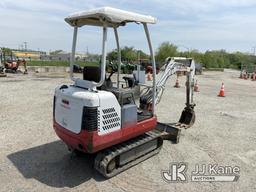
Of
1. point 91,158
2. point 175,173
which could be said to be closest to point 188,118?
point 175,173

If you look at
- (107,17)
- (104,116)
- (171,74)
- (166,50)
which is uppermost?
(166,50)

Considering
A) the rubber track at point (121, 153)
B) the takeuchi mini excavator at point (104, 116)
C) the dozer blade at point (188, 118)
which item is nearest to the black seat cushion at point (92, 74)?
the takeuchi mini excavator at point (104, 116)

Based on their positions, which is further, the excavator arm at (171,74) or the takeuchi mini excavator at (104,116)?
the excavator arm at (171,74)

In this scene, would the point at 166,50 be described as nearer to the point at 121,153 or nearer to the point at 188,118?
the point at 188,118

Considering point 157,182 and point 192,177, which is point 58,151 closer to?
point 157,182

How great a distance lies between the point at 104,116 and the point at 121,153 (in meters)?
0.80

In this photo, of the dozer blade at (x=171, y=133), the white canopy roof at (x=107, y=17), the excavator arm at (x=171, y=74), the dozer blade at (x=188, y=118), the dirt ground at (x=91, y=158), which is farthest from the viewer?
the dozer blade at (x=188, y=118)

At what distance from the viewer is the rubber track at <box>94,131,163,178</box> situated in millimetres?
3846

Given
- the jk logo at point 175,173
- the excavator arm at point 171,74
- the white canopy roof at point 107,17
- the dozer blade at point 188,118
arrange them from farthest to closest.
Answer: the dozer blade at point 188,118 → the excavator arm at point 171,74 → the jk logo at point 175,173 → the white canopy roof at point 107,17

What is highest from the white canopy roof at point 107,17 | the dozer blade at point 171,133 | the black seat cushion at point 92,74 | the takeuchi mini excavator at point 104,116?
the white canopy roof at point 107,17

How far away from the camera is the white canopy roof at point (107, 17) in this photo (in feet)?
11.6

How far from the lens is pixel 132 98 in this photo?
13.9ft

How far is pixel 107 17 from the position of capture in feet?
11.6

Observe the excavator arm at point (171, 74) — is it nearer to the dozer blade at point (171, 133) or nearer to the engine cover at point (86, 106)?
the dozer blade at point (171, 133)
